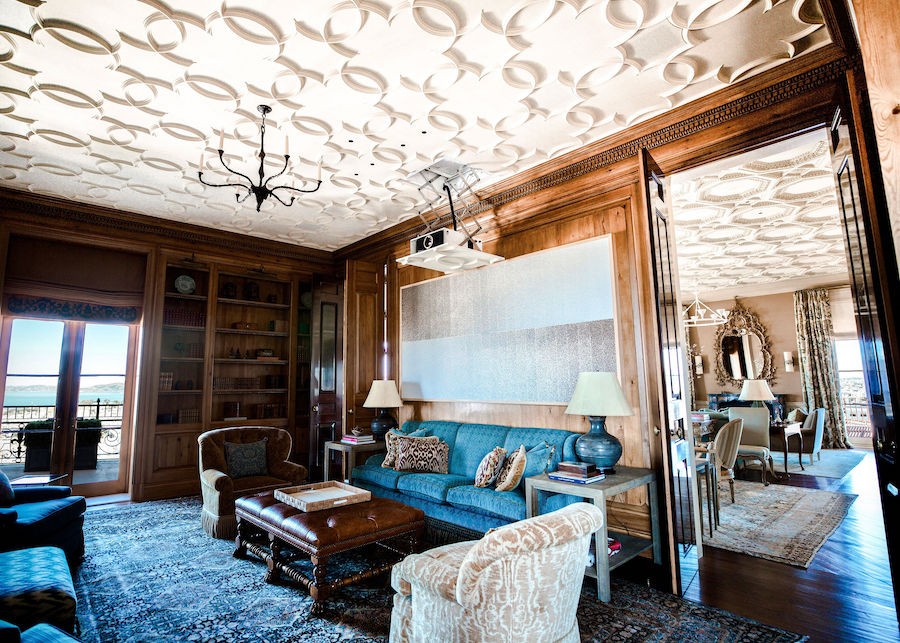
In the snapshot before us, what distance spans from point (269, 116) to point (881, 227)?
145 inches

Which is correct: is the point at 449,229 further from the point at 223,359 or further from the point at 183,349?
the point at 183,349

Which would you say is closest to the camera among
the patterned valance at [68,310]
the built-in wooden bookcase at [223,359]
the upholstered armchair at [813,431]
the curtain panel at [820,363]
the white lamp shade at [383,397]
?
the patterned valance at [68,310]

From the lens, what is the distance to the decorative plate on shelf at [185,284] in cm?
596

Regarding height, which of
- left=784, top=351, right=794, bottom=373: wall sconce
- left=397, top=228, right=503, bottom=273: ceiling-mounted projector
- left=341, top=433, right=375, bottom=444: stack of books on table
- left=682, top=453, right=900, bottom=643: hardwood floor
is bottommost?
left=682, top=453, right=900, bottom=643: hardwood floor

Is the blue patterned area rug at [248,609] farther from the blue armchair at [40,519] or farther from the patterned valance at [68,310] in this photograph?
the patterned valance at [68,310]

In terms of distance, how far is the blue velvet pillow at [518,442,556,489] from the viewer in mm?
3635

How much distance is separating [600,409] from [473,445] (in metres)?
1.47

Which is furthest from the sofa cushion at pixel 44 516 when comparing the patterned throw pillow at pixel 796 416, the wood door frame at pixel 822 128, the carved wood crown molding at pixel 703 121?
the patterned throw pillow at pixel 796 416

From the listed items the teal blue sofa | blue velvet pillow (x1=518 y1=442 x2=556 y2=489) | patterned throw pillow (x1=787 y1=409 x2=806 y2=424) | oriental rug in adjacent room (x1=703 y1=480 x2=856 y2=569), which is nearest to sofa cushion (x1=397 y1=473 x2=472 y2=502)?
the teal blue sofa

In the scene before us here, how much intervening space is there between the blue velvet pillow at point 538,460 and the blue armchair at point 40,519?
10.4 ft

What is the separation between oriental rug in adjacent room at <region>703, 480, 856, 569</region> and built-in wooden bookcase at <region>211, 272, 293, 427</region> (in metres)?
5.25

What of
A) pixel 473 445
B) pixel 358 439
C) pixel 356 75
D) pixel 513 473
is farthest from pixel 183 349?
pixel 513 473

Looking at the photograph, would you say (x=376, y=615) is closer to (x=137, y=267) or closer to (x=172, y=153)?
(x=172, y=153)

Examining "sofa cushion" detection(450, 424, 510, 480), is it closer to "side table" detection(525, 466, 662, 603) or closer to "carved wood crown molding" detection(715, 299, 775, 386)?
"side table" detection(525, 466, 662, 603)
